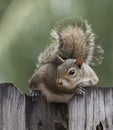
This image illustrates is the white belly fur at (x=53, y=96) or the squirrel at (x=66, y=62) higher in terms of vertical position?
the squirrel at (x=66, y=62)

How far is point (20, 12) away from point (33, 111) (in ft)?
9.55

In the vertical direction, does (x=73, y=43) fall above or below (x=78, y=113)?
above

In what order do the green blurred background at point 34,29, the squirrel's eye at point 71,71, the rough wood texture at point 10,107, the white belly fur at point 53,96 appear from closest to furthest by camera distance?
the rough wood texture at point 10,107
the white belly fur at point 53,96
the squirrel's eye at point 71,71
the green blurred background at point 34,29

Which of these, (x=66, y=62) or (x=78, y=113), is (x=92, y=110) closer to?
(x=78, y=113)

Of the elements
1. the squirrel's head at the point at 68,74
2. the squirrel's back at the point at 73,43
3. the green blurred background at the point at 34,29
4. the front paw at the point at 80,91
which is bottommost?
the front paw at the point at 80,91

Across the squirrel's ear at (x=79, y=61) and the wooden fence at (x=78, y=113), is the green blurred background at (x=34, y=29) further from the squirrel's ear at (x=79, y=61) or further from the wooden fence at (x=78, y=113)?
the wooden fence at (x=78, y=113)

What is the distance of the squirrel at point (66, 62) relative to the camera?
275 cm

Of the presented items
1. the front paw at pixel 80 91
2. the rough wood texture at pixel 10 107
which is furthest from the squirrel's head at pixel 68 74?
the rough wood texture at pixel 10 107

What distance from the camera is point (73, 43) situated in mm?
3143

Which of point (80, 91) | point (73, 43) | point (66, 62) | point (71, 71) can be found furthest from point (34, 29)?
point (80, 91)

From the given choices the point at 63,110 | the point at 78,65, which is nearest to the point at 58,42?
the point at 78,65

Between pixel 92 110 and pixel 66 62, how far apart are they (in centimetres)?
52

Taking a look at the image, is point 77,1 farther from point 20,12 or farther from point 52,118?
point 52,118

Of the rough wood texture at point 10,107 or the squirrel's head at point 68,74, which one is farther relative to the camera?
the squirrel's head at point 68,74
